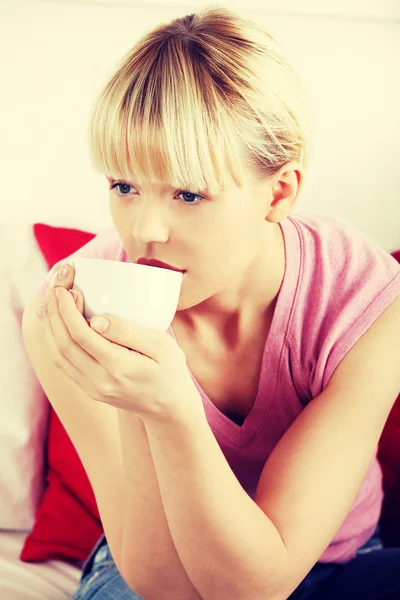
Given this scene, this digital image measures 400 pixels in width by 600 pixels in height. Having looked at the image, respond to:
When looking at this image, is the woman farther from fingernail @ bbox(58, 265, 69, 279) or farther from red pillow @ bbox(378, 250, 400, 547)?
red pillow @ bbox(378, 250, 400, 547)

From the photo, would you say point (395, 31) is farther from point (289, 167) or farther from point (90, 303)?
point (90, 303)

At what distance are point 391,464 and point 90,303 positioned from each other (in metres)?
0.89

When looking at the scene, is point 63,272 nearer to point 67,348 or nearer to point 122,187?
point 67,348

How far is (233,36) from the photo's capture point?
843mm

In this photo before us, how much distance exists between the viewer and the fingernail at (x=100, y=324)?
2.11 feet

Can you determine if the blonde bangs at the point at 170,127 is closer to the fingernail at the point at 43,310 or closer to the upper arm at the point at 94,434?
the fingernail at the point at 43,310

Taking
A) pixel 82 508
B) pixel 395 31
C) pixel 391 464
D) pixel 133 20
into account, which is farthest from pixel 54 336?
pixel 395 31

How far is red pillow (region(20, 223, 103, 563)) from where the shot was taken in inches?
46.7

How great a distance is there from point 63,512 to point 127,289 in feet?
2.42

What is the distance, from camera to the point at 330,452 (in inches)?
34.2

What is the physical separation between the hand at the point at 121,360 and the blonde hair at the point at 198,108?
0.67 feet

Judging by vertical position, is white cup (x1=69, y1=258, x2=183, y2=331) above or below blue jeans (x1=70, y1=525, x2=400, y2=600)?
above

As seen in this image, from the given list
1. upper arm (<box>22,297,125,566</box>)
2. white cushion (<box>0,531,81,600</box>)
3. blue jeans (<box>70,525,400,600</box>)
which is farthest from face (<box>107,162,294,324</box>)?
white cushion (<box>0,531,81,600</box>)

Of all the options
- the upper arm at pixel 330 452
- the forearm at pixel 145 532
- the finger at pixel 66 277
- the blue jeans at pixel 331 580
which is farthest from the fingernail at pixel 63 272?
the blue jeans at pixel 331 580
